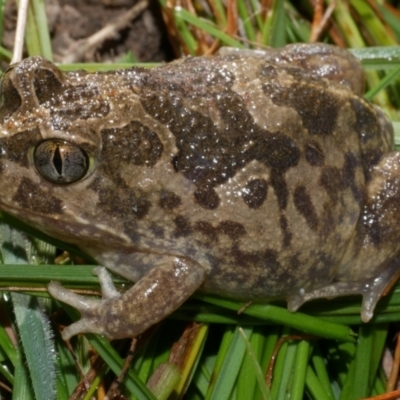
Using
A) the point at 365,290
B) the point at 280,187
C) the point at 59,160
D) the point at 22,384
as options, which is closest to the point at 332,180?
the point at 280,187

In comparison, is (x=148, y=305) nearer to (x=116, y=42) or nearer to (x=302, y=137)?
(x=302, y=137)

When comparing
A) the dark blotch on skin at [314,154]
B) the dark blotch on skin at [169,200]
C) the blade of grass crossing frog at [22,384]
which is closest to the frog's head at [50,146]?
the dark blotch on skin at [169,200]

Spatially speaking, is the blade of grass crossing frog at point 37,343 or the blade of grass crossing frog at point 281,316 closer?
the blade of grass crossing frog at point 37,343

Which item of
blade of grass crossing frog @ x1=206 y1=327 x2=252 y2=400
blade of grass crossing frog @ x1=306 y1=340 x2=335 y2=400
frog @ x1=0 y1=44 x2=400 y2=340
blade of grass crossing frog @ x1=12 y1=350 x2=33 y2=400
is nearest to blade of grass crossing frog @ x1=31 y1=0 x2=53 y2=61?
frog @ x1=0 y1=44 x2=400 y2=340

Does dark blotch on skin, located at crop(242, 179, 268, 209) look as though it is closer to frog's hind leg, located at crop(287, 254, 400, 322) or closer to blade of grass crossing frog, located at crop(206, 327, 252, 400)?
frog's hind leg, located at crop(287, 254, 400, 322)

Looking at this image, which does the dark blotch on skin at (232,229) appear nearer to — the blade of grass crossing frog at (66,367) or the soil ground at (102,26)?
the blade of grass crossing frog at (66,367)

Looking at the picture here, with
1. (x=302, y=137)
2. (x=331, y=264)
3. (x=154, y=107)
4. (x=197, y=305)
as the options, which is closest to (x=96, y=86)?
(x=154, y=107)
